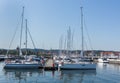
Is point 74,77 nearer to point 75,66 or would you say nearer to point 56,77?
point 56,77

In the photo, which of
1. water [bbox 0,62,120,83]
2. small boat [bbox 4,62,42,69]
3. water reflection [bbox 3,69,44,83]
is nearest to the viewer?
water [bbox 0,62,120,83]

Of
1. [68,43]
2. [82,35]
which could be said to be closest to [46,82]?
[82,35]

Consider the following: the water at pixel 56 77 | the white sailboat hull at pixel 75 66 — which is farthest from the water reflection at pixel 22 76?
the white sailboat hull at pixel 75 66

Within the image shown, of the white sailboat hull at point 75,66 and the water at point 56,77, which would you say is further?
the white sailboat hull at point 75,66

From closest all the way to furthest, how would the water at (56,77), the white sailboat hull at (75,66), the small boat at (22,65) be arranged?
the water at (56,77)
the white sailboat hull at (75,66)
the small boat at (22,65)

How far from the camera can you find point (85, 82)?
45281 millimetres

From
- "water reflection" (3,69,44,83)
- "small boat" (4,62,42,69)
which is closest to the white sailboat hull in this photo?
"small boat" (4,62,42,69)

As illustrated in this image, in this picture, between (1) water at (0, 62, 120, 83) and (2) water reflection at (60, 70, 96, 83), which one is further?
(2) water reflection at (60, 70, 96, 83)

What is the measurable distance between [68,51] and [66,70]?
117 ft

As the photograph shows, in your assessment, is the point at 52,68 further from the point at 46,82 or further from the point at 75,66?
the point at 46,82

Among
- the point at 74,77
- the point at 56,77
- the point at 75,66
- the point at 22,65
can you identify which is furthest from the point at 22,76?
the point at 75,66

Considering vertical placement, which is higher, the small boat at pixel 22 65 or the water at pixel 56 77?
the small boat at pixel 22 65

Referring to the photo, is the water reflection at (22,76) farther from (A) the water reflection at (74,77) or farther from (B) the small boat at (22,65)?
(B) the small boat at (22,65)

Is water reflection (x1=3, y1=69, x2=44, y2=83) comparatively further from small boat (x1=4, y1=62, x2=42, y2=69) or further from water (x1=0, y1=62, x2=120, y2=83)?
small boat (x1=4, y1=62, x2=42, y2=69)
